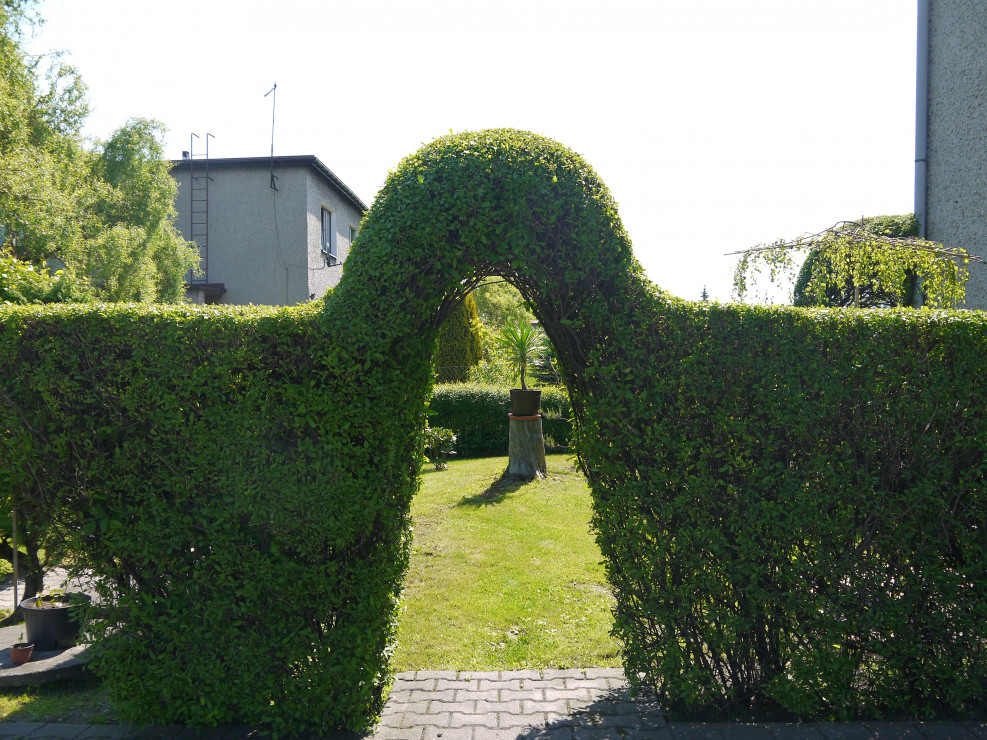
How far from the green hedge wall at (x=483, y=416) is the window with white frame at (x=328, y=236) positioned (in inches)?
343

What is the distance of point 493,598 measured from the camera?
5.66 meters

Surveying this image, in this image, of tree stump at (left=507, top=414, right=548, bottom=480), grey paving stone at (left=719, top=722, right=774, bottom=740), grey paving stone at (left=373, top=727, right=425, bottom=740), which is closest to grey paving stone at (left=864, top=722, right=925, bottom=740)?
grey paving stone at (left=719, top=722, right=774, bottom=740)

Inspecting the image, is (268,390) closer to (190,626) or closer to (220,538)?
(220,538)

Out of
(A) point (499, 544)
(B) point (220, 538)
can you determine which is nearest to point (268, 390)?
(B) point (220, 538)

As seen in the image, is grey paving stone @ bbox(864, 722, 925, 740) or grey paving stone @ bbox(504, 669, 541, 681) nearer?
grey paving stone @ bbox(864, 722, 925, 740)

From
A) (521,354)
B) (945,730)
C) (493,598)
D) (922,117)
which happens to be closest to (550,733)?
(493,598)

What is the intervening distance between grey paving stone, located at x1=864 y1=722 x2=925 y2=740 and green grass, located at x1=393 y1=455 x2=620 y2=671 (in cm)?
159

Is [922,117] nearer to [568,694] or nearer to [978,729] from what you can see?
[978,729]

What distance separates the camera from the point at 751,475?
361cm

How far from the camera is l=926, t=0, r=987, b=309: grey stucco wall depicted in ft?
33.3

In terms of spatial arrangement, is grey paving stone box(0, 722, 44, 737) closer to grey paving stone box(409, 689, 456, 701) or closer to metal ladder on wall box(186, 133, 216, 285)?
grey paving stone box(409, 689, 456, 701)

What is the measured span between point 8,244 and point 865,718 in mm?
15426

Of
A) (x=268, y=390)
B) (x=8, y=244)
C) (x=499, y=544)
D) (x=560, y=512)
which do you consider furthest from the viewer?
(x=8, y=244)

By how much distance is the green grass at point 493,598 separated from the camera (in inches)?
168
